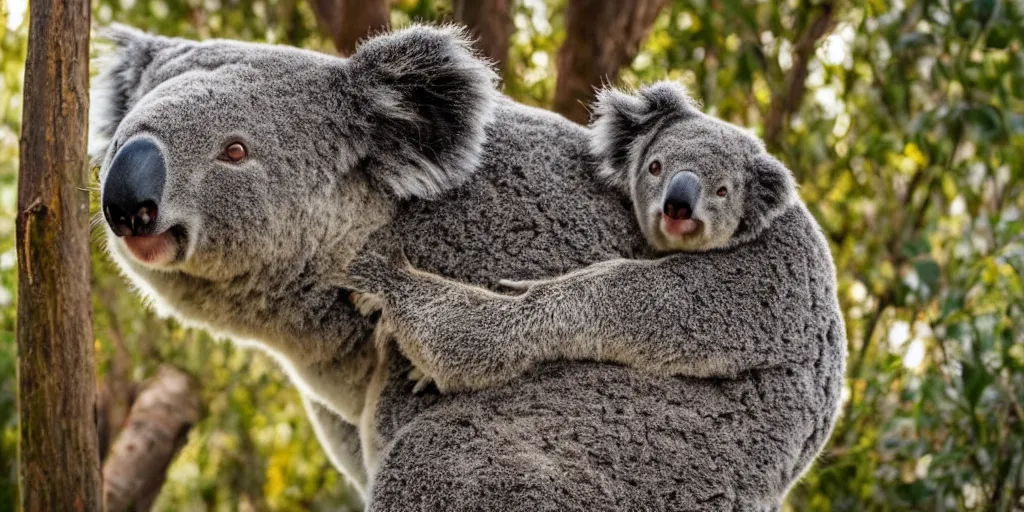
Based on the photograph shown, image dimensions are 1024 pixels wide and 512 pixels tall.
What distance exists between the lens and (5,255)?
463 centimetres

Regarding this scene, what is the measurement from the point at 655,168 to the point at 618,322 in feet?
1.39

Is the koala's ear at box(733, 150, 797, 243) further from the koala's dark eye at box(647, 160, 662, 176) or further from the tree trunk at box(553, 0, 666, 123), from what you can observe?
the tree trunk at box(553, 0, 666, 123)

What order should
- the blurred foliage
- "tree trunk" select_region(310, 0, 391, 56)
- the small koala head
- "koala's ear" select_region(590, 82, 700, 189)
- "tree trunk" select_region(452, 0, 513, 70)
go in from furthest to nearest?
"tree trunk" select_region(310, 0, 391, 56) → "tree trunk" select_region(452, 0, 513, 70) → the blurred foliage → "koala's ear" select_region(590, 82, 700, 189) → the small koala head

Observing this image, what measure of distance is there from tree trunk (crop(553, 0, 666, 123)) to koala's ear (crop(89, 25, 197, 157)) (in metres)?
1.89

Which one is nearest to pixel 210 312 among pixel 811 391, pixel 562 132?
pixel 562 132

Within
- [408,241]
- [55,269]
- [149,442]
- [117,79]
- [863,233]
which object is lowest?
[149,442]

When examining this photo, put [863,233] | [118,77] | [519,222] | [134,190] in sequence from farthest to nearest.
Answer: [863,233]
[118,77]
[519,222]
[134,190]

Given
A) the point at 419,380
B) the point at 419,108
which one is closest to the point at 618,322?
the point at 419,380

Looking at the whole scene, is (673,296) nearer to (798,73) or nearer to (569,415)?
(569,415)

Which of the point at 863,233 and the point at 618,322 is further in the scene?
the point at 863,233

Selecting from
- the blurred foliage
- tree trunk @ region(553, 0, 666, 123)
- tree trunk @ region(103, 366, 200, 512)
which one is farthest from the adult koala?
tree trunk @ region(103, 366, 200, 512)

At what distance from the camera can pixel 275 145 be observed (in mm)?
2545

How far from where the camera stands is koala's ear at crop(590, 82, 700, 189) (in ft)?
9.13

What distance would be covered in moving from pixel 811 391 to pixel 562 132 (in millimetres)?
974
